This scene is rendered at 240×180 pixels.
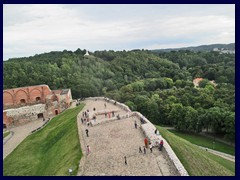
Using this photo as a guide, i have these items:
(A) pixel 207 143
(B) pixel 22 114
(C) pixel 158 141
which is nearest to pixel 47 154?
(C) pixel 158 141

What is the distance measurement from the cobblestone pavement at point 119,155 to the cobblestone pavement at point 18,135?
32.1ft

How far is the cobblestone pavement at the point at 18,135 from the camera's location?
28.7 meters

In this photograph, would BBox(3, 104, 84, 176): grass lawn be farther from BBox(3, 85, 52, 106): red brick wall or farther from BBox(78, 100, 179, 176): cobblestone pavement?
BBox(3, 85, 52, 106): red brick wall

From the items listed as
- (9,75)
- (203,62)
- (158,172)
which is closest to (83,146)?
(158,172)

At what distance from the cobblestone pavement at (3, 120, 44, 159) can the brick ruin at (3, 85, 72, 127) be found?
141cm

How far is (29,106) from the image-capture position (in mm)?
39656

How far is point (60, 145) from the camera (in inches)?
902

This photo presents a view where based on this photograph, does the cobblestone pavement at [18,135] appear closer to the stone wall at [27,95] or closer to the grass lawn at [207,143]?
the stone wall at [27,95]

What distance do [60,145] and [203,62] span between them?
90.2 metres

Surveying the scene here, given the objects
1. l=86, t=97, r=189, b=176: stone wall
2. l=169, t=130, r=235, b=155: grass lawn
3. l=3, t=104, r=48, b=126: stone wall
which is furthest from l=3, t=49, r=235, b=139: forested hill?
l=86, t=97, r=189, b=176: stone wall

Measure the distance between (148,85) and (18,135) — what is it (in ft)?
126

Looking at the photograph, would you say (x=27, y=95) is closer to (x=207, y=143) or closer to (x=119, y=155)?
(x=207, y=143)

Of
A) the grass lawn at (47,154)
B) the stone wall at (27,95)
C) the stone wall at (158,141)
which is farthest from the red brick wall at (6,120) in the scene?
the stone wall at (158,141)

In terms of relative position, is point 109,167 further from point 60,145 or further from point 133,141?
point 60,145
